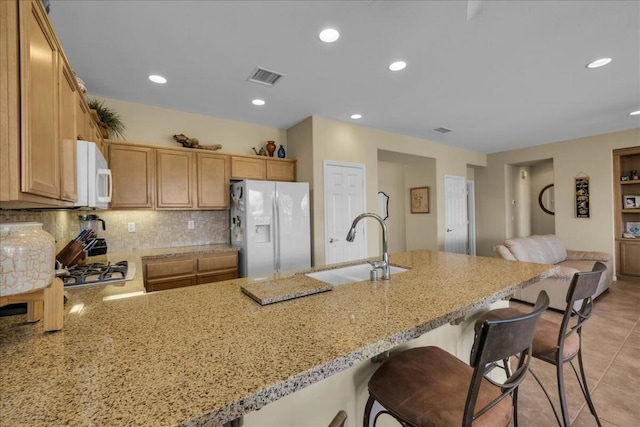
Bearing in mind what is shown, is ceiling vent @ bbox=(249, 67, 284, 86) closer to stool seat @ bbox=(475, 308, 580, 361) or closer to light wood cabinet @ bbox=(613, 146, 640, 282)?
stool seat @ bbox=(475, 308, 580, 361)

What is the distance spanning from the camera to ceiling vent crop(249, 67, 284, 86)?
263cm

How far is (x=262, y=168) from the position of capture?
Result: 386 centimetres

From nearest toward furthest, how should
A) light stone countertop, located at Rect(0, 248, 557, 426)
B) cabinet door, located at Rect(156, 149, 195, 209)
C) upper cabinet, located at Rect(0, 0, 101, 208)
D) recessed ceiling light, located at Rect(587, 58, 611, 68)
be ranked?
light stone countertop, located at Rect(0, 248, 557, 426) < upper cabinet, located at Rect(0, 0, 101, 208) < recessed ceiling light, located at Rect(587, 58, 611, 68) < cabinet door, located at Rect(156, 149, 195, 209)

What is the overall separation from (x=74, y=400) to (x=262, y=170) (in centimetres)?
344

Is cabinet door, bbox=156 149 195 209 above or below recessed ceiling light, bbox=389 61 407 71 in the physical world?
below

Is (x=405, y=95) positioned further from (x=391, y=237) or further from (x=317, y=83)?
(x=391, y=237)

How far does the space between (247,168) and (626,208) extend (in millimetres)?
6676

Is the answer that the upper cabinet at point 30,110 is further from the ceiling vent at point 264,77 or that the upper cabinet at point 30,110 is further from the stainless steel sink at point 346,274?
the ceiling vent at point 264,77

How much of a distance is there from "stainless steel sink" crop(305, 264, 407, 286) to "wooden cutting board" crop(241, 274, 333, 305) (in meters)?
0.35

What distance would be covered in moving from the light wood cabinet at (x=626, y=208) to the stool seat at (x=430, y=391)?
6.11 m

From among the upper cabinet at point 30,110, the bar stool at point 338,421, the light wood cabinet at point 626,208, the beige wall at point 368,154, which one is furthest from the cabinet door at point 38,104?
the light wood cabinet at point 626,208

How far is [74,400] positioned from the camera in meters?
0.57

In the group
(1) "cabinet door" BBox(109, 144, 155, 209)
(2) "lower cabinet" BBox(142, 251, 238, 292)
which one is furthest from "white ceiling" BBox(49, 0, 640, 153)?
(2) "lower cabinet" BBox(142, 251, 238, 292)

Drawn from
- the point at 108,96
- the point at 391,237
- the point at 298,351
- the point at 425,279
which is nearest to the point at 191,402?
the point at 298,351
